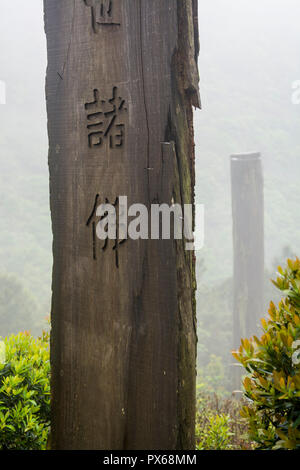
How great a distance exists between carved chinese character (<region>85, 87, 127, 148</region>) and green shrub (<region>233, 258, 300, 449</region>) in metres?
0.73

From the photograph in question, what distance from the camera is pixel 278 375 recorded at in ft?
4.73

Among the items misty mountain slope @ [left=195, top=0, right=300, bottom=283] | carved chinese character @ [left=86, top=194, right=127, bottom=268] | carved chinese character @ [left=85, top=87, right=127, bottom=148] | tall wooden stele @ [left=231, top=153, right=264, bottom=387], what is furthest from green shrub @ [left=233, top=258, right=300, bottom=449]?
misty mountain slope @ [left=195, top=0, right=300, bottom=283]

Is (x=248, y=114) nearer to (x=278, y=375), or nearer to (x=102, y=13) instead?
(x=102, y=13)

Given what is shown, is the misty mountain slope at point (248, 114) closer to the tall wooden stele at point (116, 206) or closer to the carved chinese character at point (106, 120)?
the tall wooden stele at point (116, 206)

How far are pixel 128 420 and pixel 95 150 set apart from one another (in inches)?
36.5

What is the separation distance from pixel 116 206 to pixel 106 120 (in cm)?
30

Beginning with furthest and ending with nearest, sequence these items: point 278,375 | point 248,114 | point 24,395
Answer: point 248,114
point 24,395
point 278,375

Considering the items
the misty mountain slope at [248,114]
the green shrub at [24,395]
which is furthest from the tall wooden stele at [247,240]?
the misty mountain slope at [248,114]

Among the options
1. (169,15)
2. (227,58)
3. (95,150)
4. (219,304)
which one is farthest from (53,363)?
(227,58)

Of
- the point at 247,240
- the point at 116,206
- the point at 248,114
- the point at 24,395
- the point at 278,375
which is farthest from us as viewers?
the point at 248,114

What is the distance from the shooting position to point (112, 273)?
1.70 metres

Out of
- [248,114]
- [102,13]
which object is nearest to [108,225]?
[102,13]

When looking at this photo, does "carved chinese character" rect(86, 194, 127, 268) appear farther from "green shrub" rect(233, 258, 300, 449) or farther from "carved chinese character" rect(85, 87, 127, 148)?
"green shrub" rect(233, 258, 300, 449)
